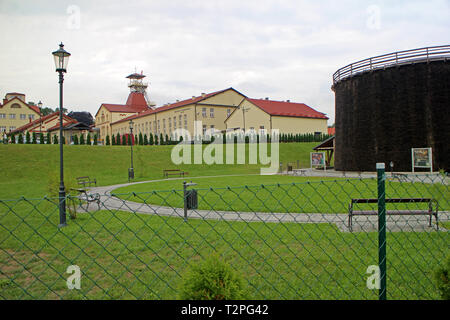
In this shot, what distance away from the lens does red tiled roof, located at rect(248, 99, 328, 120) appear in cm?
5479

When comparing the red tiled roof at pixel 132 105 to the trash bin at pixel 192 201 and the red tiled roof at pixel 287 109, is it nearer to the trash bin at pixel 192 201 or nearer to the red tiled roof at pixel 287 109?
the red tiled roof at pixel 287 109

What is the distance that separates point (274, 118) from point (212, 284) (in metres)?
52.8

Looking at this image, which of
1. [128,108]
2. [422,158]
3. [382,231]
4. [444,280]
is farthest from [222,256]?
[128,108]

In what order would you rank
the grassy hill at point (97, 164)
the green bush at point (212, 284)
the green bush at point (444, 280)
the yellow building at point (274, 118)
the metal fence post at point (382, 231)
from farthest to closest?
1. the yellow building at point (274, 118)
2. the grassy hill at point (97, 164)
3. the metal fence post at point (382, 231)
4. the green bush at point (444, 280)
5. the green bush at point (212, 284)

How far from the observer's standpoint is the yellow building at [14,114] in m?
68.9

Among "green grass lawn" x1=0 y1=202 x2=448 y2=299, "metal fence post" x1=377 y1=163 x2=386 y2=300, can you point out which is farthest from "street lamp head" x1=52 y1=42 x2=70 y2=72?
"metal fence post" x1=377 y1=163 x2=386 y2=300

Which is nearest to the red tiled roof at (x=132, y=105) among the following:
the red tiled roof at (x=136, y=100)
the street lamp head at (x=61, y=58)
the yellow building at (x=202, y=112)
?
the red tiled roof at (x=136, y=100)

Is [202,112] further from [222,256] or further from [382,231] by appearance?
[382,231]

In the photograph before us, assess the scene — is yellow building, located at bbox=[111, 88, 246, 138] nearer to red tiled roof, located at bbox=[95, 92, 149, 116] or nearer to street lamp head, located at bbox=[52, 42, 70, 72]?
red tiled roof, located at bbox=[95, 92, 149, 116]

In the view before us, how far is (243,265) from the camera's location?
16.8 ft

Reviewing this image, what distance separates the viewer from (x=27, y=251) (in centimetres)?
638

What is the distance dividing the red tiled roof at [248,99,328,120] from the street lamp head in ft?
152

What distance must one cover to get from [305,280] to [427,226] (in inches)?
181

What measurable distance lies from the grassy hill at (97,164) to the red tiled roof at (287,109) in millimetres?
12768
